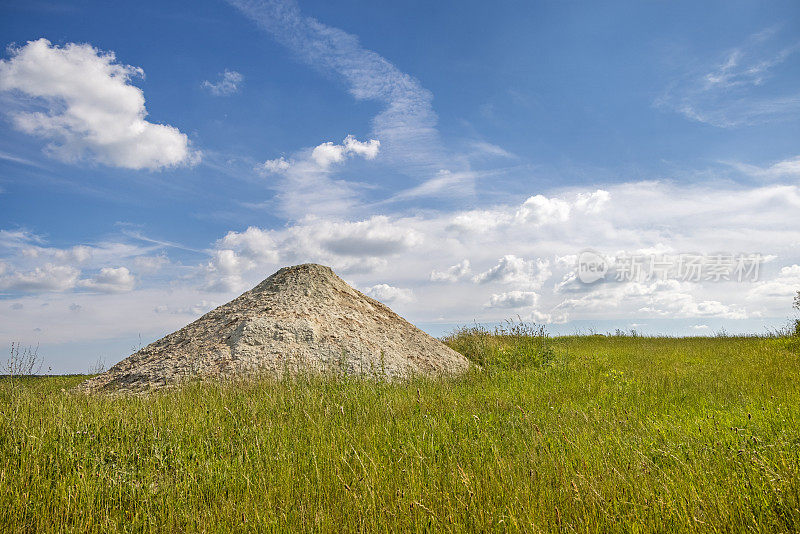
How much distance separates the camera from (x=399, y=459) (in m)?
4.16

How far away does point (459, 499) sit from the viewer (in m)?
3.30

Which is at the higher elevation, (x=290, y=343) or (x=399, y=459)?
(x=290, y=343)

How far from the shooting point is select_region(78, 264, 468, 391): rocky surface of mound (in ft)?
28.9

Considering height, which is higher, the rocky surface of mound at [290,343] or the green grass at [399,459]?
the rocky surface of mound at [290,343]

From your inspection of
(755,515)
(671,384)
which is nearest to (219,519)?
(755,515)

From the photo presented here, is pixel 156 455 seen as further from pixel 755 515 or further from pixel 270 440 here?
pixel 755 515

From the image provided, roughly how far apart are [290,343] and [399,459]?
5.76 m

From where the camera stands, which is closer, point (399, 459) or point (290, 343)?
point (399, 459)

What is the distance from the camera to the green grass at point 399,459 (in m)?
3.25

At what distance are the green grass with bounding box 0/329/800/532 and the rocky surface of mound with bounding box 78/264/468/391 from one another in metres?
1.24

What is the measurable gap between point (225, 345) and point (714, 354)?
1335 cm

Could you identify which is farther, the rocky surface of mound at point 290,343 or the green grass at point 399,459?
the rocky surface of mound at point 290,343

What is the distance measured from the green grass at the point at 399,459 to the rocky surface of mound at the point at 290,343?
1.24 meters

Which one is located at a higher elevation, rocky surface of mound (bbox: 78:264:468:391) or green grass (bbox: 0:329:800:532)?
rocky surface of mound (bbox: 78:264:468:391)
